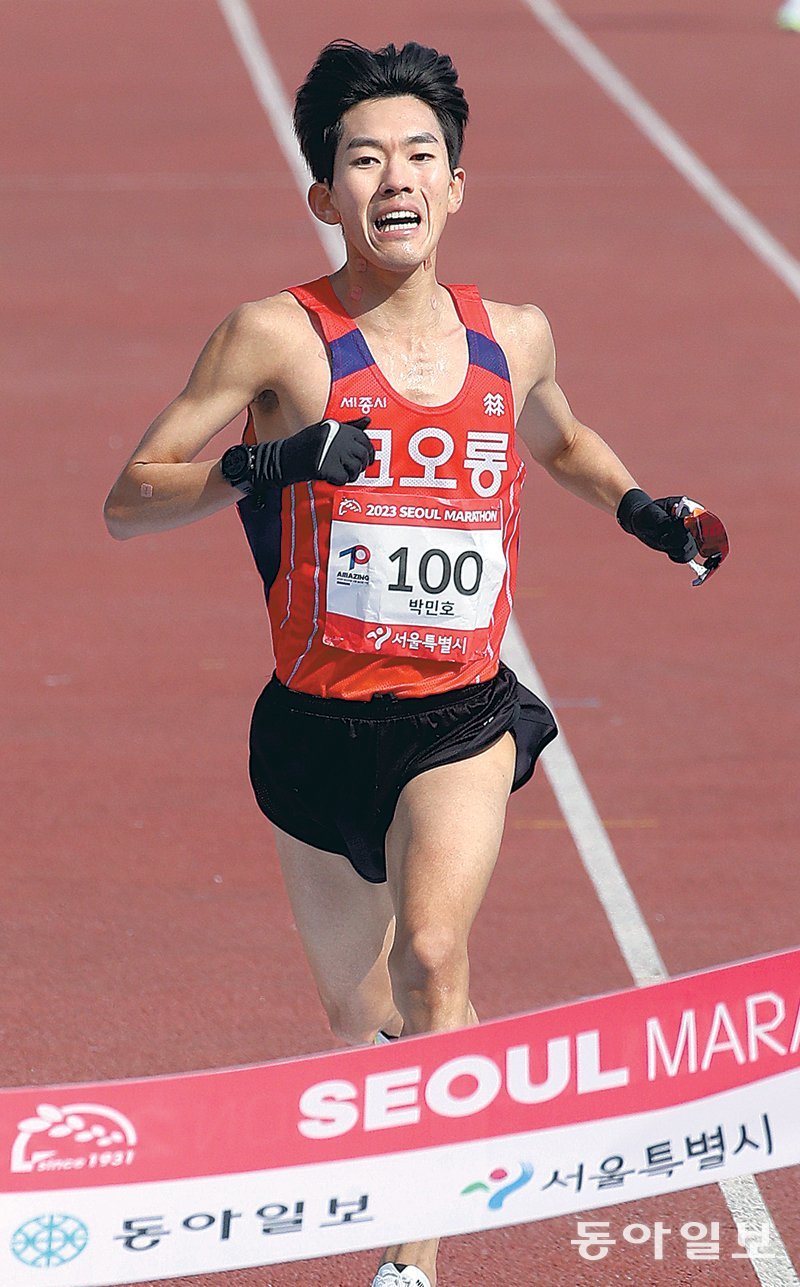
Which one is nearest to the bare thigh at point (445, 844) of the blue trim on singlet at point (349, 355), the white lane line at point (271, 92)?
the blue trim on singlet at point (349, 355)

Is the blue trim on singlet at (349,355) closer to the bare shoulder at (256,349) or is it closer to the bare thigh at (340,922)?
the bare shoulder at (256,349)

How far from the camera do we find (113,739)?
760 cm

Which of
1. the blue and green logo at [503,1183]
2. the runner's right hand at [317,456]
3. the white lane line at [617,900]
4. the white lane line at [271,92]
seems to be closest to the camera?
the blue and green logo at [503,1183]

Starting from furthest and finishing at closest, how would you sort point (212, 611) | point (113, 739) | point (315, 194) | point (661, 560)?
point (661, 560), point (212, 611), point (113, 739), point (315, 194)

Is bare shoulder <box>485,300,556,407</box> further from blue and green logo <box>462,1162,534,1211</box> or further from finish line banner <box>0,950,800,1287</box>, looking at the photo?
blue and green logo <box>462,1162,534,1211</box>

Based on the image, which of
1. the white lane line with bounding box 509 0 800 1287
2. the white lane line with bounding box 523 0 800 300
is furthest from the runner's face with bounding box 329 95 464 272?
the white lane line with bounding box 523 0 800 300

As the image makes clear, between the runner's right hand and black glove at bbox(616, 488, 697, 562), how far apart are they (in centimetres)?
71

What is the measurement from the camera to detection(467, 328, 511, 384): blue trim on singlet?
4.14m

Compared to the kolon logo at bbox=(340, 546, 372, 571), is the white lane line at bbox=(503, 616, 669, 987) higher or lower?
lower

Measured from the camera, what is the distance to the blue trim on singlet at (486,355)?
13.6ft

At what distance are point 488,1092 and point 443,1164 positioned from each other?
0.14m

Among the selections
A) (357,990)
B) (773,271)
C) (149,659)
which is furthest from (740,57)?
(357,990)

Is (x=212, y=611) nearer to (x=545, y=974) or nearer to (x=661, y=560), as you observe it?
(x=661, y=560)

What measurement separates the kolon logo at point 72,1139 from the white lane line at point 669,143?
11.6 m
